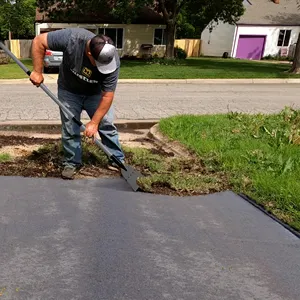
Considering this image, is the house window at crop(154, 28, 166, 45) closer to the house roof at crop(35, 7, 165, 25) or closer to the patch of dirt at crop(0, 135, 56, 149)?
the house roof at crop(35, 7, 165, 25)

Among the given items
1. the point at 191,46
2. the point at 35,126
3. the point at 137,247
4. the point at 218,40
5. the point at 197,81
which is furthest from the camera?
the point at 218,40

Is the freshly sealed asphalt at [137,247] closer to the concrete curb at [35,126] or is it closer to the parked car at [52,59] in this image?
the concrete curb at [35,126]

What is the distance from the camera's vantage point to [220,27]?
3397 cm

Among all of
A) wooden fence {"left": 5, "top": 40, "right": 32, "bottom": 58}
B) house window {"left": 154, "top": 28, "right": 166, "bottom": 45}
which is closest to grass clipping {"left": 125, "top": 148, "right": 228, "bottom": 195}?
house window {"left": 154, "top": 28, "right": 166, "bottom": 45}

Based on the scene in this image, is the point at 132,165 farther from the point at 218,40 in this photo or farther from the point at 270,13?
the point at 270,13

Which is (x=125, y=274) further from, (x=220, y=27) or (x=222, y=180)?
(x=220, y=27)

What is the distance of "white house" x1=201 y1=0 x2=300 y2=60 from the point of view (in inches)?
1277

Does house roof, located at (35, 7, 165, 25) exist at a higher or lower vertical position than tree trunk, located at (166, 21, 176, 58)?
higher

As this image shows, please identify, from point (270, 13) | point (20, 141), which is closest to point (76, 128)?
point (20, 141)

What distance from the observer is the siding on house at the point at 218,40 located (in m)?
33.4

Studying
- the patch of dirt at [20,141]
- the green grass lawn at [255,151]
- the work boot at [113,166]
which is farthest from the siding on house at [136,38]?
the work boot at [113,166]

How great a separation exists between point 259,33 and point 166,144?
30.4 meters

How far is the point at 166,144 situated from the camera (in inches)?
213

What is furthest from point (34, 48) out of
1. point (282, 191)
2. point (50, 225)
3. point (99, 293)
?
point (282, 191)
